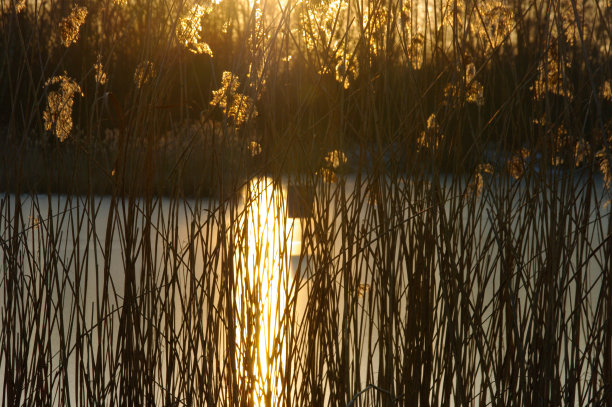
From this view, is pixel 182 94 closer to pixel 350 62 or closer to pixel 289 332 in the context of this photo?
pixel 350 62

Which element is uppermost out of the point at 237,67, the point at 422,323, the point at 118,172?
the point at 237,67

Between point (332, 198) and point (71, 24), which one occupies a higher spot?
point (71, 24)

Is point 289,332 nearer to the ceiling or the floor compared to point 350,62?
nearer to the floor

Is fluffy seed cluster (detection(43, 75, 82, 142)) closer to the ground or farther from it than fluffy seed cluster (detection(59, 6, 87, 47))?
closer to the ground

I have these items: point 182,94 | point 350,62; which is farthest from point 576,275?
point 182,94

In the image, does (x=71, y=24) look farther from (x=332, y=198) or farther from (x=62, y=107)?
(x=332, y=198)

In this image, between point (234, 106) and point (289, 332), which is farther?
point (289, 332)

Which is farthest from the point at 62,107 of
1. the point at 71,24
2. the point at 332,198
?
the point at 332,198

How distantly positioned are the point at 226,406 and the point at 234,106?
351mm

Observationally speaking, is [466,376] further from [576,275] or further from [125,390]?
[125,390]

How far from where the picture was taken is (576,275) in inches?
32.3

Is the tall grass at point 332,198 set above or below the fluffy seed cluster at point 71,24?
below

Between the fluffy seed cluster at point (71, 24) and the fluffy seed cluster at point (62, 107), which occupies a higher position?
the fluffy seed cluster at point (71, 24)

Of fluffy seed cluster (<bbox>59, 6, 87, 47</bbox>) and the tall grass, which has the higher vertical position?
fluffy seed cluster (<bbox>59, 6, 87, 47</bbox>)
